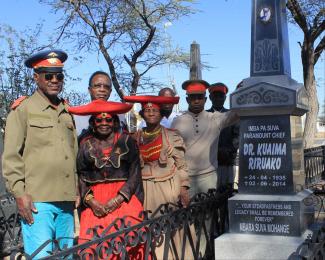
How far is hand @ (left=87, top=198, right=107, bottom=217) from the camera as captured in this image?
153 inches

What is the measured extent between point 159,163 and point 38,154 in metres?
1.25

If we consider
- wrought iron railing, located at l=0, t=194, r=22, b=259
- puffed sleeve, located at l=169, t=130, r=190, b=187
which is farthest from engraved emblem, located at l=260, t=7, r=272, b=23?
wrought iron railing, located at l=0, t=194, r=22, b=259

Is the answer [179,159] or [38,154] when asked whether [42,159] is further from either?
[179,159]

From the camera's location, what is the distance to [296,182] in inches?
181

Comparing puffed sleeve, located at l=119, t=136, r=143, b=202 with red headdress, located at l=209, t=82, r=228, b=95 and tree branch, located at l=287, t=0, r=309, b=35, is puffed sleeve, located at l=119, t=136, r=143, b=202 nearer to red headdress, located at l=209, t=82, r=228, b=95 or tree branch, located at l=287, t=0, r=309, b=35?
red headdress, located at l=209, t=82, r=228, b=95

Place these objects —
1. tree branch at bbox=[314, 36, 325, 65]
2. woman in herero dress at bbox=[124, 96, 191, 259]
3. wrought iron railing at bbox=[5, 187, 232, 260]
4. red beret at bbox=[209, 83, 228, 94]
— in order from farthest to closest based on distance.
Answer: tree branch at bbox=[314, 36, 325, 65] < red beret at bbox=[209, 83, 228, 94] < woman in herero dress at bbox=[124, 96, 191, 259] < wrought iron railing at bbox=[5, 187, 232, 260]

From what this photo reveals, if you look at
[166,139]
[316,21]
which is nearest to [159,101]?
[166,139]

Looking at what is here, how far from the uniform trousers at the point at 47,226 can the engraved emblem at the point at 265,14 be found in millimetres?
2532

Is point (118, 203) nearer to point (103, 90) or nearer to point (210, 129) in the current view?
point (103, 90)

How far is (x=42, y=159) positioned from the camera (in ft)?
12.3

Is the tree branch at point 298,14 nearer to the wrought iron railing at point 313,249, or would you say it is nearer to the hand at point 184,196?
the hand at point 184,196

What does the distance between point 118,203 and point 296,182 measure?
69.5 inches

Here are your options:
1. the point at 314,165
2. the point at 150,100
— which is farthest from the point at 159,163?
the point at 314,165

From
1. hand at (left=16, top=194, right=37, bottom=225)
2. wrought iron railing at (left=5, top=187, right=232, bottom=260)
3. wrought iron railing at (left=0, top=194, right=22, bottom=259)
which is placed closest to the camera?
wrought iron railing at (left=5, top=187, right=232, bottom=260)
